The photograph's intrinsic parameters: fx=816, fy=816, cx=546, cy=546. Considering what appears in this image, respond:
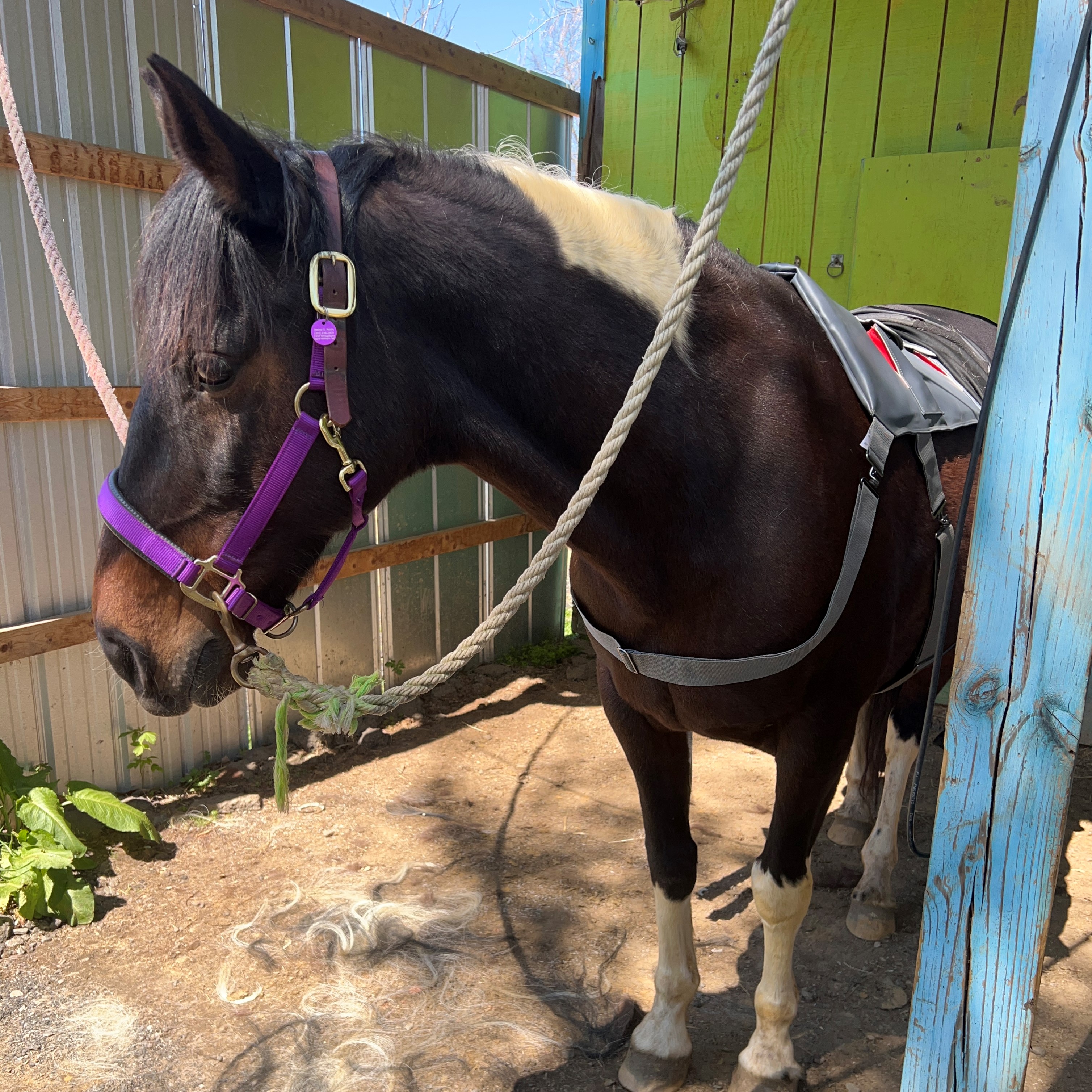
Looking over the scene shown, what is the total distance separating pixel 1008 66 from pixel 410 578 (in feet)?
12.2

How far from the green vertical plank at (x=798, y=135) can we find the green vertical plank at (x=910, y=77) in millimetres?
303

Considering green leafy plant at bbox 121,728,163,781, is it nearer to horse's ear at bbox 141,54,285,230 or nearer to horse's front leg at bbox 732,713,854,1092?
horse's front leg at bbox 732,713,854,1092

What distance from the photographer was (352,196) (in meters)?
1.23

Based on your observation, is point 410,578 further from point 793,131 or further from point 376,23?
point 793,131

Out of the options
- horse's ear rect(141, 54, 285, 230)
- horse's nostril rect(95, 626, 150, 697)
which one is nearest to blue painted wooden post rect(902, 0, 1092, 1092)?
horse's ear rect(141, 54, 285, 230)

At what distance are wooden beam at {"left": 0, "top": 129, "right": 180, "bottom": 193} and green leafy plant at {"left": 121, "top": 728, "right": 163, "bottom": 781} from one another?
2030mm

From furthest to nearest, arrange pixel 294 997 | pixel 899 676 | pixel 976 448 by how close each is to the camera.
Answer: pixel 294 997 → pixel 899 676 → pixel 976 448

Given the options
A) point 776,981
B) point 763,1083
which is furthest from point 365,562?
point 763,1083

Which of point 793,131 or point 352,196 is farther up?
point 793,131

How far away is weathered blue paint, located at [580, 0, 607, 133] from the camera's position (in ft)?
15.5

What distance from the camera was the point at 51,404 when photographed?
283 centimetres

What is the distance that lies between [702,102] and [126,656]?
4.38 metres

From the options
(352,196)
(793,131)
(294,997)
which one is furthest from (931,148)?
(294,997)

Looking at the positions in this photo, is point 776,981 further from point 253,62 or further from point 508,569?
point 253,62
